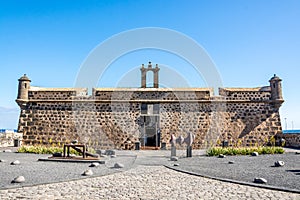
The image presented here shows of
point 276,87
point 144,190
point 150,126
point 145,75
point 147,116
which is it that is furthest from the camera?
point 145,75

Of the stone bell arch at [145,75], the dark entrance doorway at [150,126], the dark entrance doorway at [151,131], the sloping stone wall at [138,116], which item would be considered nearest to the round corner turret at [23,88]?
the sloping stone wall at [138,116]

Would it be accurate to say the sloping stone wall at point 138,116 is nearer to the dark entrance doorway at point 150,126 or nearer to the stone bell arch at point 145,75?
the dark entrance doorway at point 150,126

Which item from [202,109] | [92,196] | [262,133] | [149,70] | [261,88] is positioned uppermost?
[149,70]

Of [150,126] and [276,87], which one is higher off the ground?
[276,87]

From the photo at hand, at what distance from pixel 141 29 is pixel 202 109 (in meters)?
7.34

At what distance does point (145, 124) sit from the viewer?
674 inches

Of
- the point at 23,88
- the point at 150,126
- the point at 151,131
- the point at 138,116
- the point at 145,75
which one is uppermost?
the point at 145,75

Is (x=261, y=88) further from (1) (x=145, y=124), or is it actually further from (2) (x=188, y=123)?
(1) (x=145, y=124)

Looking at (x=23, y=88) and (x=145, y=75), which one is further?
(x=145, y=75)

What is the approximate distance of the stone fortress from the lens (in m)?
17.0

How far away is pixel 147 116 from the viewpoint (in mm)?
17234

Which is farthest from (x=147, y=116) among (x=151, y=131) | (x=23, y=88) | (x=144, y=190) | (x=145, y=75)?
(x=144, y=190)

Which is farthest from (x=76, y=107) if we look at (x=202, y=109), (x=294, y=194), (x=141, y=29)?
(x=294, y=194)

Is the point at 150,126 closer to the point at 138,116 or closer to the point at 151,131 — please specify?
the point at 151,131
